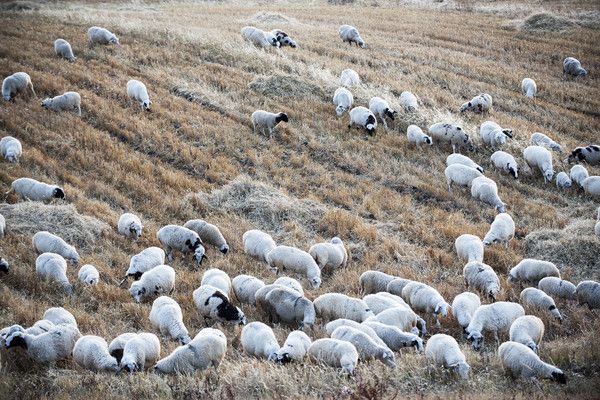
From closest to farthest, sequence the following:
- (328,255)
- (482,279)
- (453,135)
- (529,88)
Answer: (482,279) → (328,255) → (453,135) → (529,88)

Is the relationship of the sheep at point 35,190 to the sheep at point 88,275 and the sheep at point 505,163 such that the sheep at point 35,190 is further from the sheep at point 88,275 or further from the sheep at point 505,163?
the sheep at point 505,163

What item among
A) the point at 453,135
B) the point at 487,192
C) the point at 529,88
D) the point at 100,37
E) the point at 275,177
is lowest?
the point at 275,177

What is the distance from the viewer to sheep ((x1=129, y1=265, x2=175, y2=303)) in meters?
11.4

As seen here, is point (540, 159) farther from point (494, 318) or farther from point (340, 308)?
point (340, 308)

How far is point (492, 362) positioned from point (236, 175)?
33.1 ft

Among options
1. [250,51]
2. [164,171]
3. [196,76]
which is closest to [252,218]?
[164,171]

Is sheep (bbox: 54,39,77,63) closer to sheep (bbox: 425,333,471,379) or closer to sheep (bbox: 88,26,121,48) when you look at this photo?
sheep (bbox: 88,26,121,48)

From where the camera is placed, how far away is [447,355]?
27.6 ft

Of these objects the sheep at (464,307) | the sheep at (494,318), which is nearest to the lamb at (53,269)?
the sheep at (464,307)

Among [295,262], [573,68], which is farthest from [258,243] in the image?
[573,68]

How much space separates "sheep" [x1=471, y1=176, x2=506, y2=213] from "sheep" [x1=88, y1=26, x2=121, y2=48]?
54.8ft

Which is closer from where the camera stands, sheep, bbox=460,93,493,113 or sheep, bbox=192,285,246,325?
sheep, bbox=192,285,246,325

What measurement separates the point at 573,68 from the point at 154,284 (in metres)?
23.4

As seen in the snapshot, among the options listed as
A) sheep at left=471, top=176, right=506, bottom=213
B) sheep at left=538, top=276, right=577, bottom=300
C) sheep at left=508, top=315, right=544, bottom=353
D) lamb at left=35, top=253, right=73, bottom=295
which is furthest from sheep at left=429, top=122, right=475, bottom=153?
lamb at left=35, top=253, right=73, bottom=295
